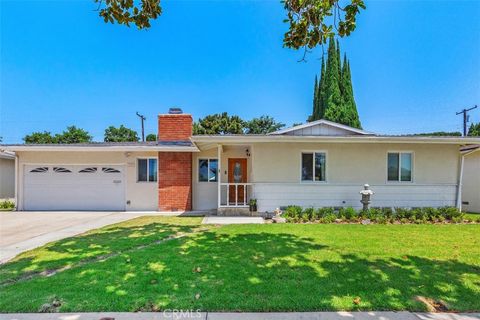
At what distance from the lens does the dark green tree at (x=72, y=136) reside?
38.7 m

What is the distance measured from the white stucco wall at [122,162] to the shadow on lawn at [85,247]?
3.93 meters

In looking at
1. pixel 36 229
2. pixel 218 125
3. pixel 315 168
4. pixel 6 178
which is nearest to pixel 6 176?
pixel 6 178

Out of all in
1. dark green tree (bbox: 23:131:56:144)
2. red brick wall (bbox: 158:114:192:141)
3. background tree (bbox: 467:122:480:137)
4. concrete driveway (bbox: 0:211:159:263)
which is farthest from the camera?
dark green tree (bbox: 23:131:56:144)

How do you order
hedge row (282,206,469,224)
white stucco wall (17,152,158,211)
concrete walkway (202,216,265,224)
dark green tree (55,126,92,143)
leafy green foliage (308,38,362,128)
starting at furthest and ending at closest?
dark green tree (55,126,92,143) → leafy green foliage (308,38,362,128) → white stucco wall (17,152,158,211) → hedge row (282,206,469,224) → concrete walkway (202,216,265,224)

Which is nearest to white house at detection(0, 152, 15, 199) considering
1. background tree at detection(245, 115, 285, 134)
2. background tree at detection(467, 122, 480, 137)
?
background tree at detection(245, 115, 285, 134)

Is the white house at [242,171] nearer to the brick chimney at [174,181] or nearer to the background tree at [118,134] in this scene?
the brick chimney at [174,181]

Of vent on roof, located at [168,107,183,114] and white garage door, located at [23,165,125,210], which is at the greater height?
vent on roof, located at [168,107,183,114]

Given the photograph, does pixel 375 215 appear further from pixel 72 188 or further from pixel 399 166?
pixel 72 188

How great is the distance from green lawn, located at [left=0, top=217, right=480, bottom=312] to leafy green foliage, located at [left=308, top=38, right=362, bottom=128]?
21.6 meters

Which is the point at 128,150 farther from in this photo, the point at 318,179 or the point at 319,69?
the point at 319,69

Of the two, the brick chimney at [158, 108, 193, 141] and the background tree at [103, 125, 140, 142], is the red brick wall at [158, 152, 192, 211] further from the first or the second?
the background tree at [103, 125, 140, 142]

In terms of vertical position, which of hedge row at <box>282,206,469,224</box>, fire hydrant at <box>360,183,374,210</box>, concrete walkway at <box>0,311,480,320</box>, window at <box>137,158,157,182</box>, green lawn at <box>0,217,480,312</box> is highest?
window at <box>137,158,157,182</box>

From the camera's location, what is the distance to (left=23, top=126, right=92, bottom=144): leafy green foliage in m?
37.6

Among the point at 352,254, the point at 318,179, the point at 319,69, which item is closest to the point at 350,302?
the point at 352,254
